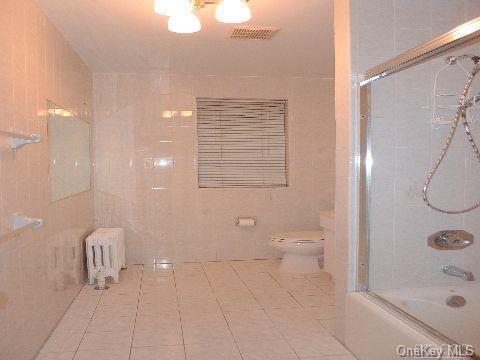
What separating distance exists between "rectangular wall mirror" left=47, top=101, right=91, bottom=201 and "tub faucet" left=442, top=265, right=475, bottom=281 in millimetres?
2553

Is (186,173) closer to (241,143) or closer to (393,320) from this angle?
(241,143)

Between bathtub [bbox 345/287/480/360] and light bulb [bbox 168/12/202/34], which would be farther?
light bulb [bbox 168/12/202/34]

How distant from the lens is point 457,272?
2.50 meters

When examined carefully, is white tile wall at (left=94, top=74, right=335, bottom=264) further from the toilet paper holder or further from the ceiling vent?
the ceiling vent

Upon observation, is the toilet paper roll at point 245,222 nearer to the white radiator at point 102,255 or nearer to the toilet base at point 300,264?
the toilet base at point 300,264

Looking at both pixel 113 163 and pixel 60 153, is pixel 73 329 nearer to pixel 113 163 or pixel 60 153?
pixel 60 153

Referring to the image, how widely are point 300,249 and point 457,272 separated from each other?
1.94m

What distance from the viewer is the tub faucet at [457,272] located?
8.13 feet

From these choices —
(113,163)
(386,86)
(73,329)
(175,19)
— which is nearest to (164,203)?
(113,163)

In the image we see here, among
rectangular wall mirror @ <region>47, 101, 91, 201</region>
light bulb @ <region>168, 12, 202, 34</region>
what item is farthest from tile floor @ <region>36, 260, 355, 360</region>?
light bulb @ <region>168, 12, 202, 34</region>

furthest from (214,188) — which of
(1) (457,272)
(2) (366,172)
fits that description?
(1) (457,272)

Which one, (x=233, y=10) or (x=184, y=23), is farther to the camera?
(x=184, y=23)

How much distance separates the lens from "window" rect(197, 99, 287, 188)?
16.4 ft

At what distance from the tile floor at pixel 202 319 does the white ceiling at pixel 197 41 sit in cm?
212
